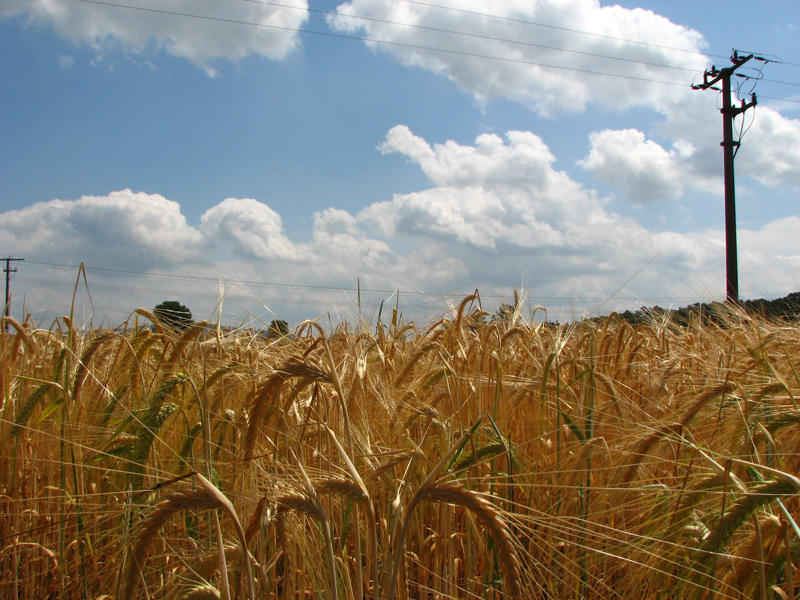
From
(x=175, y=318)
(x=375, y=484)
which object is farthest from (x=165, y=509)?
(x=175, y=318)

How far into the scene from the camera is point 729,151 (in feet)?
47.8

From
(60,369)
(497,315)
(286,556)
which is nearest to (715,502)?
(286,556)

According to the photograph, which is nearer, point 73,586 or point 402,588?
point 402,588

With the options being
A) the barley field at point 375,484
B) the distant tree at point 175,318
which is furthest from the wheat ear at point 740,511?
the distant tree at point 175,318

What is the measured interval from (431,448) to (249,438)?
1.10 metres

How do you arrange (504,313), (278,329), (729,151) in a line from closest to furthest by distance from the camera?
(278,329)
(504,313)
(729,151)

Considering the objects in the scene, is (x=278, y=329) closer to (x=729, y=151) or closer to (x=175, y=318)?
(x=175, y=318)

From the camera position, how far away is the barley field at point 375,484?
3.78 feet

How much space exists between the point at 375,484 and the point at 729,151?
16718 mm

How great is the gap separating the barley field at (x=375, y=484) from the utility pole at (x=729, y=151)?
514 inches

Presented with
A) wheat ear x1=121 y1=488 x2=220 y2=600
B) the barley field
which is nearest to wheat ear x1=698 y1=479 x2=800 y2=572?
the barley field

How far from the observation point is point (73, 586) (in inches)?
76.5

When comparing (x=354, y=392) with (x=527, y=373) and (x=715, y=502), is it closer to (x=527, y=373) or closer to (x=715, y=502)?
(x=527, y=373)

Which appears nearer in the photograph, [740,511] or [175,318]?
[740,511]
